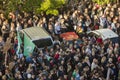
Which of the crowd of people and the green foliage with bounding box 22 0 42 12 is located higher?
the green foliage with bounding box 22 0 42 12

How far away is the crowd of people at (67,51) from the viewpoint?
86.4 ft

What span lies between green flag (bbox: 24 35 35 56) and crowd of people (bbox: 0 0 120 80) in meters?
0.51

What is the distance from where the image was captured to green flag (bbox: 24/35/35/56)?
28969 millimetres

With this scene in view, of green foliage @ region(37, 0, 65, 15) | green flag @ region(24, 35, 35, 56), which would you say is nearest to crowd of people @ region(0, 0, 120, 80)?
green foliage @ region(37, 0, 65, 15)

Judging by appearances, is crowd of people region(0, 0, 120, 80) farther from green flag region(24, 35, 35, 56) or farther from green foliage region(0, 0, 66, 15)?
green flag region(24, 35, 35, 56)

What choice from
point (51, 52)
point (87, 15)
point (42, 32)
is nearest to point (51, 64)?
point (51, 52)

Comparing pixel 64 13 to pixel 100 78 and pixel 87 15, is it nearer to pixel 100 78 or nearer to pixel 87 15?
pixel 87 15

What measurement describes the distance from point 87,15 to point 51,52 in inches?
219

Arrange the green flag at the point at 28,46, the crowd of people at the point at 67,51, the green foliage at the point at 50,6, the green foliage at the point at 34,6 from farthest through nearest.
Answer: the green foliage at the point at 50,6 < the green foliage at the point at 34,6 < the green flag at the point at 28,46 < the crowd of people at the point at 67,51

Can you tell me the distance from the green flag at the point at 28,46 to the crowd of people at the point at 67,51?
51 cm

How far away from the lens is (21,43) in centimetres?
2956

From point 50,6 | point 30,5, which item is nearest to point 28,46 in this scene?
point 30,5

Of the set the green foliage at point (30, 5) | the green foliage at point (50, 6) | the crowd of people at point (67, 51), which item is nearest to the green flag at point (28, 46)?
the crowd of people at point (67, 51)

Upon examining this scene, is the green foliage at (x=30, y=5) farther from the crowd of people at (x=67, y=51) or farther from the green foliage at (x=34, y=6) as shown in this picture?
the crowd of people at (x=67, y=51)
